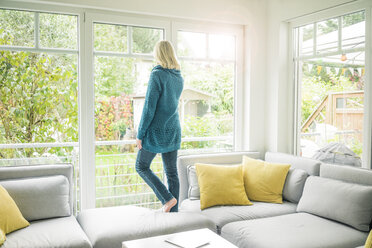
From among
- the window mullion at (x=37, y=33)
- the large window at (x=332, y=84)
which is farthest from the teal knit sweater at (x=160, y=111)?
the large window at (x=332, y=84)

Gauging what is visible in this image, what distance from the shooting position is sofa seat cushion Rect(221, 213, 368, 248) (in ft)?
7.14

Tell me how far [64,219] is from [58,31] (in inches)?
65.3

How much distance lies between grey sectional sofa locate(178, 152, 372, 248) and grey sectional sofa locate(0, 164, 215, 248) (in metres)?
0.32

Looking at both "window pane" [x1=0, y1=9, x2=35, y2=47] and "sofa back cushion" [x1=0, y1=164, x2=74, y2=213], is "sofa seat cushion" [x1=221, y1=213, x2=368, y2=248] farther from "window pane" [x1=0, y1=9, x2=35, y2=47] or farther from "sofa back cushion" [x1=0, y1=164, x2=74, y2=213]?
"window pane" [x1=0, y1=9, x2=35, y2=47]

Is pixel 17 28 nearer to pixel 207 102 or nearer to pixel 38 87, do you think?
pixel 38 87

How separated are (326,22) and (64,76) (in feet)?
8.29

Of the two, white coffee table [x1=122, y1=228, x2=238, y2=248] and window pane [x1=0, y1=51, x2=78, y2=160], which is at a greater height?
window pane [x1=0, y1=51, x2=78, y2=160]

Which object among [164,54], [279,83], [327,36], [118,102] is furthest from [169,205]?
[327,36]

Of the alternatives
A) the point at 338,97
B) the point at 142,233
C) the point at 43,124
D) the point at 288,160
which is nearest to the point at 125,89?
→ the point at 43,124

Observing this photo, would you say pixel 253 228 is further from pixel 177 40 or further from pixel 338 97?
pixel 177 40

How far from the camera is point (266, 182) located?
10.3 feet

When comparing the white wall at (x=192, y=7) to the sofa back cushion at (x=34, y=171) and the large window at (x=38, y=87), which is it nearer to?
the large window at (x=38, y=87)

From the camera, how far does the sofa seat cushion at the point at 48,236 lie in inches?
82.0

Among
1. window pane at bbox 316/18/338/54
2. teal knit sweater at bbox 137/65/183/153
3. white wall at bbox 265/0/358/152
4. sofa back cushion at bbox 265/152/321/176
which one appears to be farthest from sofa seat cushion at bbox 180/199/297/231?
window pane at bbox 316/18/338/54
